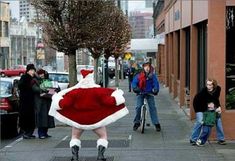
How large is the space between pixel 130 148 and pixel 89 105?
2329 mm

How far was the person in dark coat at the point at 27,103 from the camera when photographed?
12438mm

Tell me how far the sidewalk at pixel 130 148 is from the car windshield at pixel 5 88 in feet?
4.79

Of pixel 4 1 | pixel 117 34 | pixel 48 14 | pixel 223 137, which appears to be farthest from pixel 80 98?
pixel 4 1

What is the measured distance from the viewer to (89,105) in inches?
352

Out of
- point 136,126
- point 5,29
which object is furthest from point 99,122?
point 5,29

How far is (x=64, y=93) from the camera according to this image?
909 centimetres

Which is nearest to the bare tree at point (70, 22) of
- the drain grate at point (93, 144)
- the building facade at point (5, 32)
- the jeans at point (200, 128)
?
the drain grate at point (93, 144)

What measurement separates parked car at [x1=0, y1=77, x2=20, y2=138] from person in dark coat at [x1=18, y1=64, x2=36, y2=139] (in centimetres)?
91

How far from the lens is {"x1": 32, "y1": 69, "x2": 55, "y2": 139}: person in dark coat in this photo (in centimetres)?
1239

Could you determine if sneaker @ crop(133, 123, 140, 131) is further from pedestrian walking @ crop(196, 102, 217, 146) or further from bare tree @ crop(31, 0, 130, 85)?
bare tree @ crop(31, 0, 130, 85)

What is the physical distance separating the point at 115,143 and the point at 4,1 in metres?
69.1

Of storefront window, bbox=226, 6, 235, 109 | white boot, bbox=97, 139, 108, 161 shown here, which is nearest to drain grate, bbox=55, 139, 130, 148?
white boot, bbox=97, 139, 108, 161

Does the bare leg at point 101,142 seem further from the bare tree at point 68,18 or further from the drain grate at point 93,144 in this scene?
the bare tree at point 68,18

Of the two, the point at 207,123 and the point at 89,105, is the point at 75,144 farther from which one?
the point at 207,123
